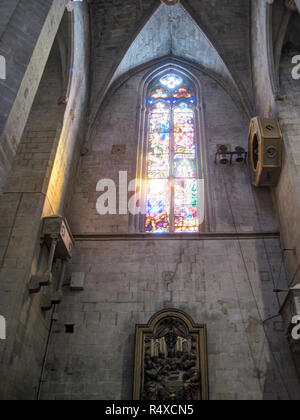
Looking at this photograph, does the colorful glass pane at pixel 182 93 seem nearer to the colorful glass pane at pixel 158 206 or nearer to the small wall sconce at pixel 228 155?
the small wall sconce at pixel 228 155

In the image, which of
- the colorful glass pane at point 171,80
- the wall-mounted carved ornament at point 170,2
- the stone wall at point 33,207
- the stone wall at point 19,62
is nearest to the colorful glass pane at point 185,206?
the stone wall at point 33,207

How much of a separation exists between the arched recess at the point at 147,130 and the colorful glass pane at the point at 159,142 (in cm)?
18

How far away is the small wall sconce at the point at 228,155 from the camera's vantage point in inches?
408

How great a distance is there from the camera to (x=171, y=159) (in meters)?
10.9

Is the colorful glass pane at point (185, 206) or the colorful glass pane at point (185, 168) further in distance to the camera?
the colorful glass pane at point (185, 168)

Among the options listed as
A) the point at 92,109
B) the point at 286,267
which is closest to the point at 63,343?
the point at 286,267

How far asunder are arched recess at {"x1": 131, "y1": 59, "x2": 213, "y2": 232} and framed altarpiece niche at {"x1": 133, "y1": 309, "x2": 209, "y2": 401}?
2.51 metres

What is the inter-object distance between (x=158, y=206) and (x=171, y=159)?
59.9 inches

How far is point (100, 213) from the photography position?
387 inches

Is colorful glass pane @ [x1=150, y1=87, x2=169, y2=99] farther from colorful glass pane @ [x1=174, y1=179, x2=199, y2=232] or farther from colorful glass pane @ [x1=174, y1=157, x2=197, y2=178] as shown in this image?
colorful glass pane @ [x1=174, y1=179, x2=199, y2=232]

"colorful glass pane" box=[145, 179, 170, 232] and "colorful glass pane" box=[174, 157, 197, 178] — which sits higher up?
"colorful glass pane" box=[174, 157, 197, 178]

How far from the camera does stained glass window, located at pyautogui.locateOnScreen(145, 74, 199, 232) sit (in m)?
9.93

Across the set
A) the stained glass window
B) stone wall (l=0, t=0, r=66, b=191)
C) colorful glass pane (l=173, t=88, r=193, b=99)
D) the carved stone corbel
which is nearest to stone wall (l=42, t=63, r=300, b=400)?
the stained glass window

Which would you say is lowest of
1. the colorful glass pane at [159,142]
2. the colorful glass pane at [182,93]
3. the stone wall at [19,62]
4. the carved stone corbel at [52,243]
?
the carved stone corbel at [52,243]
